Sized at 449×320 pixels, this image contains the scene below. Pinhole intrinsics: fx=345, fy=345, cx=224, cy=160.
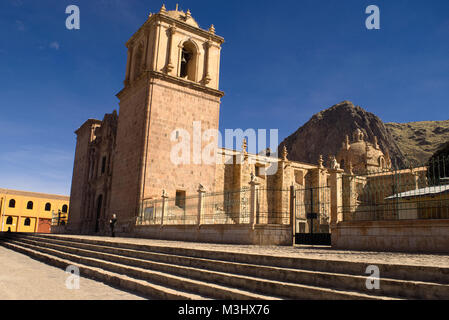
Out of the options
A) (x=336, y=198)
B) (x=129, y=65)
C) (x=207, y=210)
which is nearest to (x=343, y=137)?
(x=129, y=65)

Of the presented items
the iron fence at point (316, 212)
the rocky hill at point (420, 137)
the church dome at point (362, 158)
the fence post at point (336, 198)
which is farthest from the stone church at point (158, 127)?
the rocky hill at point (420, 137)

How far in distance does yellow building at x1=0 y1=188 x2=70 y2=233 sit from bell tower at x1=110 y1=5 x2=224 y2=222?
94.9ft

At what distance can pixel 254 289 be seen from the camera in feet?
15.6

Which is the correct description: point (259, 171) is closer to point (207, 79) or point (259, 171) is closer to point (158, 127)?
point (207, 79)

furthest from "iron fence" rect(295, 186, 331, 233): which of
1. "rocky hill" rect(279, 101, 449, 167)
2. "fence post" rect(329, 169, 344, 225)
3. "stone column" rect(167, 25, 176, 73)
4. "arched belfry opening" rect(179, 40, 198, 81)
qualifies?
"rocky hill" rect(279, 101, 449, 167)

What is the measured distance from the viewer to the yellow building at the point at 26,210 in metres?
44.7

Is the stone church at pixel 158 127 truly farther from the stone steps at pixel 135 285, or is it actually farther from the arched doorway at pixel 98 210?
the stone steps at pixel 135 285

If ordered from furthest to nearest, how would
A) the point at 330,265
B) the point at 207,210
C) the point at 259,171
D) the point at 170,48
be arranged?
the point at 259,171 < the point at 170,48 < the point at 207,210 < the point at 330,265

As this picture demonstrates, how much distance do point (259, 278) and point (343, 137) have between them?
215 ft

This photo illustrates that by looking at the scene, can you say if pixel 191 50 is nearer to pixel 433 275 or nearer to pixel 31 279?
pixel 31 279

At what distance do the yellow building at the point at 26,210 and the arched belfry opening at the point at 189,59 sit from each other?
3108cm

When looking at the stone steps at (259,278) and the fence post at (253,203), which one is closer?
the stone steps at (259,278)

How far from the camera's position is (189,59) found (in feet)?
74.1

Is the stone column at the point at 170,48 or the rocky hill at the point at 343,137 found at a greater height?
the rocky hill at the point at 343,137
